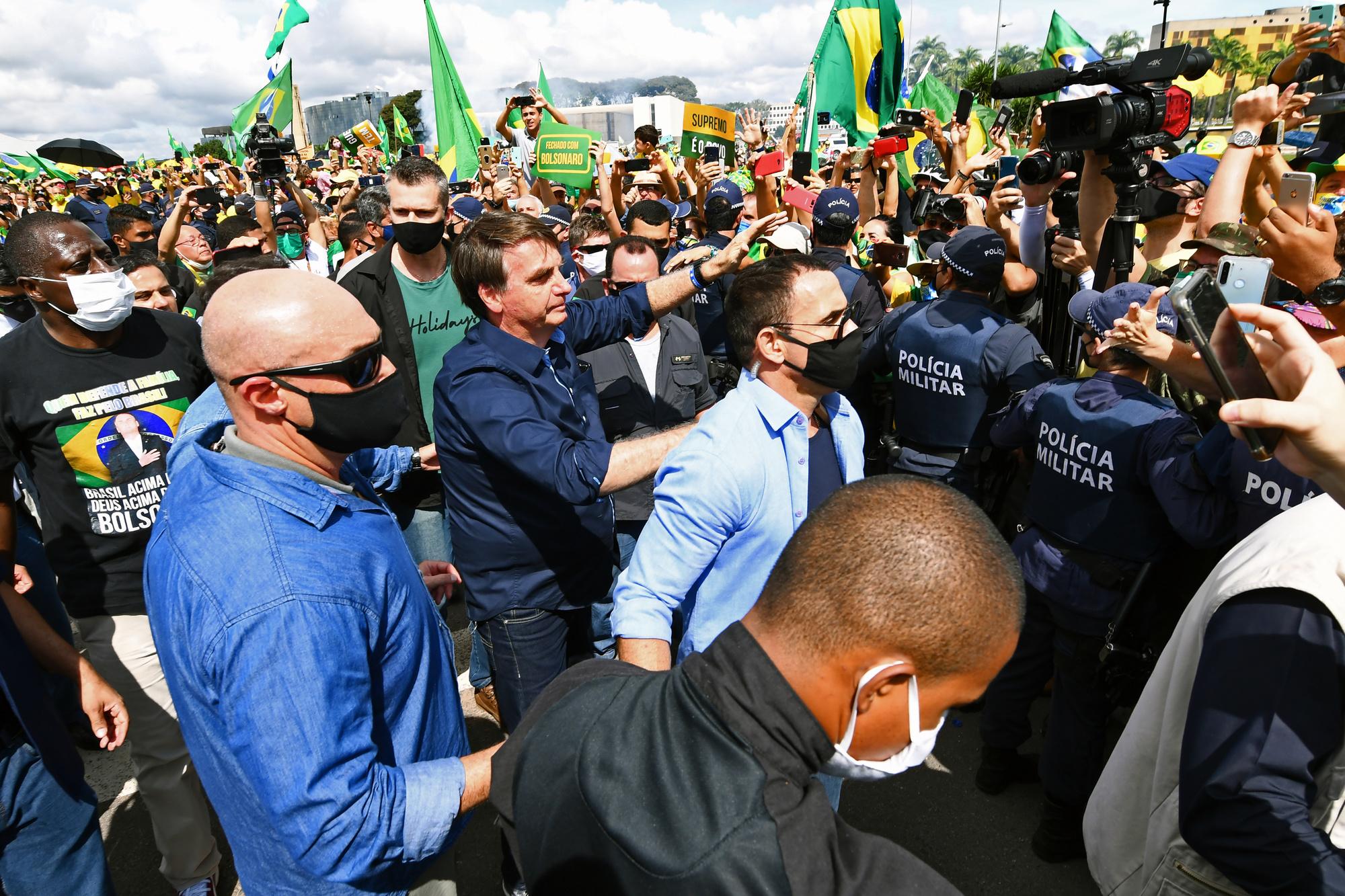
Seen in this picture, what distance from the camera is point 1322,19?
425 cm

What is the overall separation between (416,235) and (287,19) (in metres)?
5.29

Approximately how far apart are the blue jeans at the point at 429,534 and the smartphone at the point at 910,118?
533cm

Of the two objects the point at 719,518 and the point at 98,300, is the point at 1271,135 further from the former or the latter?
the point at 98,300

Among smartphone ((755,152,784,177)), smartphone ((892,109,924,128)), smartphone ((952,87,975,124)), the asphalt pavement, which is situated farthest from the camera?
smartphone ((892,109,924,128))

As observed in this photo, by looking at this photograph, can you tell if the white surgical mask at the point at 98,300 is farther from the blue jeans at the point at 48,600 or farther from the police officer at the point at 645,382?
the police officer at the point at 645,382

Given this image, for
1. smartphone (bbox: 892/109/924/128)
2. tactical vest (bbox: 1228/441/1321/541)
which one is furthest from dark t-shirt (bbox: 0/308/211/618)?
smartphone (bbox: 892/109/924/128)

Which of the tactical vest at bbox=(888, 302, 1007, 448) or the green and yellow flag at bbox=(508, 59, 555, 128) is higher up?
the green and yellow flag at bbox=(508, 59, 555, 128)

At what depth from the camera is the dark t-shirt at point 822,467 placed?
249 centimetres

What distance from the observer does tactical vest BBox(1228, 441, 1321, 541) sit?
227 cm

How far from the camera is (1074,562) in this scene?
3.02m

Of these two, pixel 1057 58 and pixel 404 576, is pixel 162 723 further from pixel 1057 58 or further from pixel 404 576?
pixel 1057 58

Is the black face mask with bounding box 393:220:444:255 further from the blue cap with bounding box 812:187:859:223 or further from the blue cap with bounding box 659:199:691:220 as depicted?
the blue cap with bounding box 659:199:691:220

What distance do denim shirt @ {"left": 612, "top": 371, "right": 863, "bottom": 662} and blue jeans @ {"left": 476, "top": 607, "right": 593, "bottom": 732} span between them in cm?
76

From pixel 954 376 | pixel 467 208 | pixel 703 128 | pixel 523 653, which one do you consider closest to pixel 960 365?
pixel 954 376
